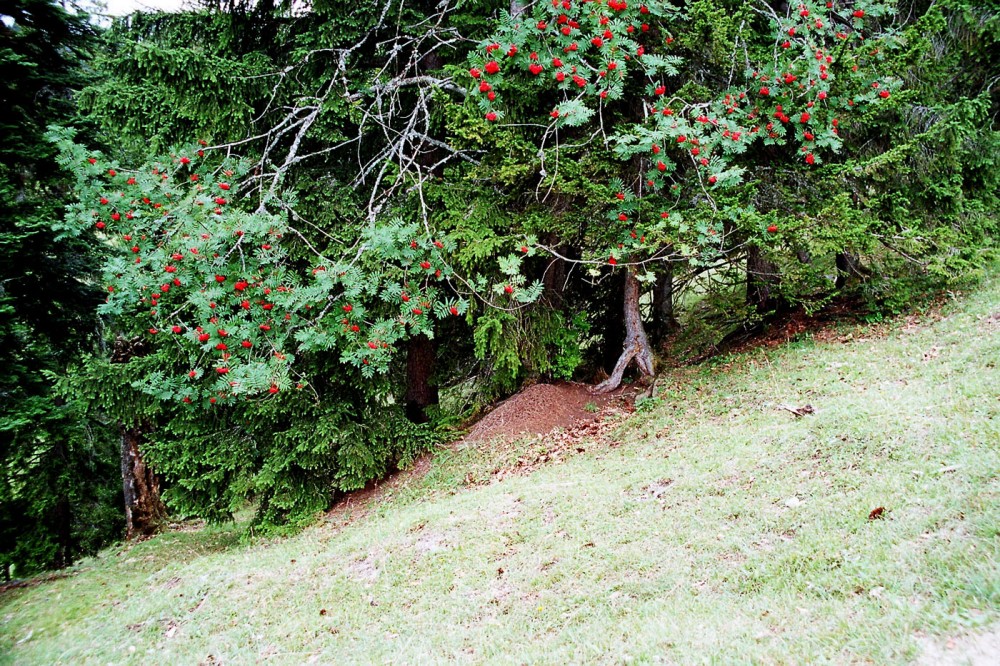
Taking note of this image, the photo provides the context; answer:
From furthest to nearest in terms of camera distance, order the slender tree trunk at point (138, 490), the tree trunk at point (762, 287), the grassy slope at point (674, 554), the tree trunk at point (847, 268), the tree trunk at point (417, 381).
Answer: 1. the slender tree trunk at point (138, 490)
2. the tree trunk at point (417, 381)
3. the tree trunk at point (762, 287)
4. the tree trunk at point (847, 268)
5. the grassy slope at point (674, 554)

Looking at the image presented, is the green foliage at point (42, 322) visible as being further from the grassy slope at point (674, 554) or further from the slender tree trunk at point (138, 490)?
the grassy slope at point (674, 554)

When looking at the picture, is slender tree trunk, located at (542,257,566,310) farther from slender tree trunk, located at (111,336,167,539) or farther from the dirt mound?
slender tree trunk, located at (111,336,167,539)

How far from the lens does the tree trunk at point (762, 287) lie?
8211 mm

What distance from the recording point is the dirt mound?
7.56m

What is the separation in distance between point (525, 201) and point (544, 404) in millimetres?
2544

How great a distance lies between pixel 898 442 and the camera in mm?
4348

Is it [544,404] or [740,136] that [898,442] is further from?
[544,404]

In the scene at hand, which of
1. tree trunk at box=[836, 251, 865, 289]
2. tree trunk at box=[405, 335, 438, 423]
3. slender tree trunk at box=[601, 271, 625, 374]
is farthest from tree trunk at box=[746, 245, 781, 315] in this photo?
tree trunk at box=[405, 335, 438, 423]

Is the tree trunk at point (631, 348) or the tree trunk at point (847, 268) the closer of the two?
the tree trunk at point (847, 268)

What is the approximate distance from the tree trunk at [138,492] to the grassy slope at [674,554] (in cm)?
302

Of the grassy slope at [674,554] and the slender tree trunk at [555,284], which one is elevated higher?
the slender tree trunk at [555,284]

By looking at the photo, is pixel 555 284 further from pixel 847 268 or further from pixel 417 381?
pixel 847 268

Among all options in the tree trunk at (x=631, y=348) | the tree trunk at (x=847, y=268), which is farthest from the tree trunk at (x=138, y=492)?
the tree trunk at (x=847, y=268)

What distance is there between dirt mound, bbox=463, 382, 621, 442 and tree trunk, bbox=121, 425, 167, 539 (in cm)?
598
